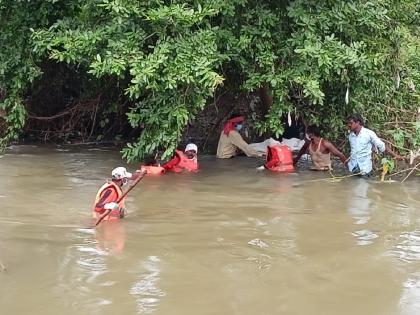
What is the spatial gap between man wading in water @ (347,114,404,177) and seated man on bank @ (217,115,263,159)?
1988 mm

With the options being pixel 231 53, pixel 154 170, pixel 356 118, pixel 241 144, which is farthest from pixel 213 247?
pixel 241 144

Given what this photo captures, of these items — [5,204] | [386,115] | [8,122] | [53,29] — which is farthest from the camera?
[8,122]

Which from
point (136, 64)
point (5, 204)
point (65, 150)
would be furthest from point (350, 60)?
point (65, 150)

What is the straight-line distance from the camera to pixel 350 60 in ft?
29.3

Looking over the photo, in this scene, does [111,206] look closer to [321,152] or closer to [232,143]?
[321,152]

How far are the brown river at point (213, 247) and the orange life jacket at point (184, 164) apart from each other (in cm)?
33

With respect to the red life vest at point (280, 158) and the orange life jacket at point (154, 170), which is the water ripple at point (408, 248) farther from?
the orange life jacket at point (154, 170)

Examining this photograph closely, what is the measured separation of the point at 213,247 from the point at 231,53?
156 inches

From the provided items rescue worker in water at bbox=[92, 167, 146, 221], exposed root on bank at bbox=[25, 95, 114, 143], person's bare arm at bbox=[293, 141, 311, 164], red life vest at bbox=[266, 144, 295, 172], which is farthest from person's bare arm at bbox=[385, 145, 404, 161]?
exposed root on bank at bbox=[25, 95, 114, 143]

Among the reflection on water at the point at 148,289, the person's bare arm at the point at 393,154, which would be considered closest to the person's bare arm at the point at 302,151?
the person's bare arm at the point at 393,154

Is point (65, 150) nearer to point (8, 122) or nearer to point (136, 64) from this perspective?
point (8, 122)

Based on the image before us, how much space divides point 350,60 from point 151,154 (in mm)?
3146

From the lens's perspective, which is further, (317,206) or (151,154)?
(151,154)

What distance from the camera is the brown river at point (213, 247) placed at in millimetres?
4867
